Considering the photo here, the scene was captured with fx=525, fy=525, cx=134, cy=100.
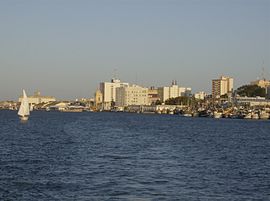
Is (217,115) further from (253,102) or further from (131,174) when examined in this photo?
(131,174)

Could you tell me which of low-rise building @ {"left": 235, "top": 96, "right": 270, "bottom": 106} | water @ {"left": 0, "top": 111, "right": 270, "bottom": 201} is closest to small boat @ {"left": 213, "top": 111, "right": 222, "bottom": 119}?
low-rise building @ {"left": 235, "top": 96, "right": 270, "bottom": 106}

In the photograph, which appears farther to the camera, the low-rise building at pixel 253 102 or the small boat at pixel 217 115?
the low-rise building at pixel 253 102

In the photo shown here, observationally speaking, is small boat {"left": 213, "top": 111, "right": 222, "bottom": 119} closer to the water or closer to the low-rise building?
the low-rise building

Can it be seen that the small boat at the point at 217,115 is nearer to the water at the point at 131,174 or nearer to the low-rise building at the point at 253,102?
the low-rise building at the point at 253,102

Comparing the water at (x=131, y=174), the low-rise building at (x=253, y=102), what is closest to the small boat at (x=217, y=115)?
the low-rise building at (x=253, y=102)

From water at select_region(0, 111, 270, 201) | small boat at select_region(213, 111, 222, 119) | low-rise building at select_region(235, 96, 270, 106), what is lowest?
water at select_region(0, 111, 270, 201)

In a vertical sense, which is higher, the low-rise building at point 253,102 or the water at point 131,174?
the low-rise building at point 253,102

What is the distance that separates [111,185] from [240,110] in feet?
505

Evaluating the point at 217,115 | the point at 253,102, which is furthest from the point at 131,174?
the point at 253,102

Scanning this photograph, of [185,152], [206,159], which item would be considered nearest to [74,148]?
[185,152]

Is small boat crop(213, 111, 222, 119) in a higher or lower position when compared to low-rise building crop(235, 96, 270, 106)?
lower

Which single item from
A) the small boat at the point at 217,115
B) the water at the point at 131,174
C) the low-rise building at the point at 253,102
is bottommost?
the water at the point at 131,174

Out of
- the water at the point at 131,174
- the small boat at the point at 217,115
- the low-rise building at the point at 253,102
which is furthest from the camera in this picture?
the low-rise building at the point at 253,102

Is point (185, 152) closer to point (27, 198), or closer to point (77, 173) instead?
point (77, 173)
